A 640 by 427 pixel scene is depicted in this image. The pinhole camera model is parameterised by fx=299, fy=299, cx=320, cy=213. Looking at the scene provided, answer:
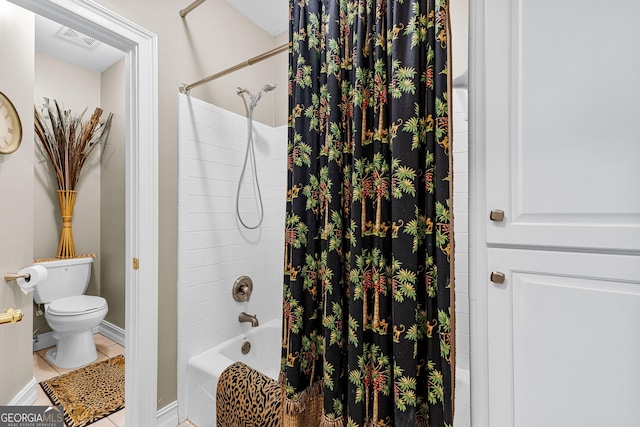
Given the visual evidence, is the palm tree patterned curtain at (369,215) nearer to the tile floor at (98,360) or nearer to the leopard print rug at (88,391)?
the tile floor at (98,360)

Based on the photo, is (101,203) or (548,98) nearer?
(548,98)

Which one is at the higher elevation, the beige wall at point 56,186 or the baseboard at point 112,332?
the beige wall at point 56,186

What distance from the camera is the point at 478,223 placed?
779 mm

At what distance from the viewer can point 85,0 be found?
1.25 meters

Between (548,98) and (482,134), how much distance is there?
0.49 feet

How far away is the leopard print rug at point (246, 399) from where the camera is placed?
1.24 metres

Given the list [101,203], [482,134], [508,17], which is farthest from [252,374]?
[101,203]

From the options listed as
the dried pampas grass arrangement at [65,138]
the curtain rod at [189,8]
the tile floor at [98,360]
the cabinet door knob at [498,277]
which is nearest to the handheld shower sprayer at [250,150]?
A: the curtain rod at [189,8]

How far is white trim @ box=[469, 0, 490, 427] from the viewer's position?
763 mm

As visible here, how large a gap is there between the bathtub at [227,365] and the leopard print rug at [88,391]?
0.61 metres

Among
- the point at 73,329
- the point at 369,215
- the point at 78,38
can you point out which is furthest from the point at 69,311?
the point at 369,215

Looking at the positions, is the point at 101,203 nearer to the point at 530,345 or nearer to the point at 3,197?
the point at 3,197

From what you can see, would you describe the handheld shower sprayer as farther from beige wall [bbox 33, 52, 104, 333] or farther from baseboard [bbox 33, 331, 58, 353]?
baseboard [bbox 33, 331, 58, 353]

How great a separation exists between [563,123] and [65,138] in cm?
353
